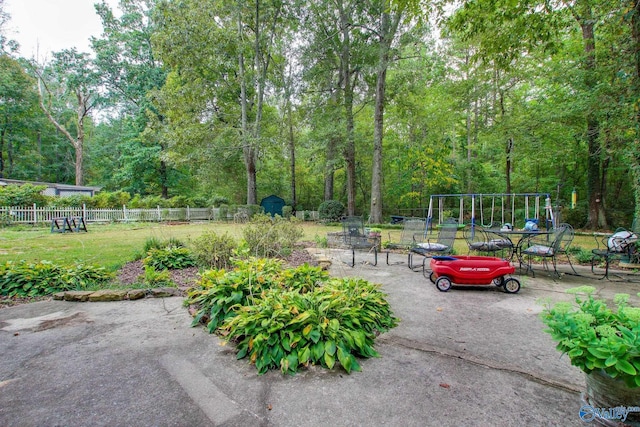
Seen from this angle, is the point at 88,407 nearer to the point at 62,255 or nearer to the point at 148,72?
the point at 62,255

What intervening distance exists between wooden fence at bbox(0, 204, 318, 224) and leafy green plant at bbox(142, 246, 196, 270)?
7.45ft

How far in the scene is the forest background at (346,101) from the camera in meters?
8.41

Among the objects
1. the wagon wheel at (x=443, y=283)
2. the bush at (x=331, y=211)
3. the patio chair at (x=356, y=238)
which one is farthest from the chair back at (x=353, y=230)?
the bush at (x=331, y=211)

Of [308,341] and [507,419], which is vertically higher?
[308,341]

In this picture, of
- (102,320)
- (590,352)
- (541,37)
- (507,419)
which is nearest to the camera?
(590,352)

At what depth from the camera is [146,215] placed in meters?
16.6

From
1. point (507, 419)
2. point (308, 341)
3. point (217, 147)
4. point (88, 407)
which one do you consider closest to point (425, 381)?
point (507, 419)

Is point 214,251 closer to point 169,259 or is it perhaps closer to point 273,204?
point 169,259

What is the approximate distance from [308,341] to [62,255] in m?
5.94

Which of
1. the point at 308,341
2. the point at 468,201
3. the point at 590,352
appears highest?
the point at 468,201

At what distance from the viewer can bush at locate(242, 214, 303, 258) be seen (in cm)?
482

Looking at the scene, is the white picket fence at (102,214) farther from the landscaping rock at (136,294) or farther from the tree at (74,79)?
the landscaping rock at (136,294)

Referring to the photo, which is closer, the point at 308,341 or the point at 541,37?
the point at 308,341

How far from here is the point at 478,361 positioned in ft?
6.67
